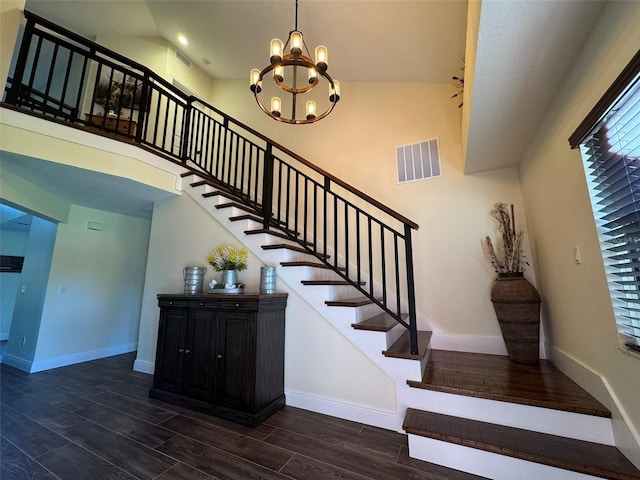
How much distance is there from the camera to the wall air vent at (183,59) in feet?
17.1

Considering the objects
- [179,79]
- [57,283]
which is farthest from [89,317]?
[179,79]

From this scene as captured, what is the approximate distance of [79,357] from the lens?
3783 mm

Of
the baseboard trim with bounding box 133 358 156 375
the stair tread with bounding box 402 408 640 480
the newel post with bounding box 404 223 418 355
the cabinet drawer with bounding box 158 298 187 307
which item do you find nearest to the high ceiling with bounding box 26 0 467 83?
the newel post with bounding box 404 223 418 355

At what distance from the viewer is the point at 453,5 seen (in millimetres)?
2494

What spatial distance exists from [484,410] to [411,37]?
360cm

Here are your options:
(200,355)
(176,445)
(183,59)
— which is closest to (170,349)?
(200,355)

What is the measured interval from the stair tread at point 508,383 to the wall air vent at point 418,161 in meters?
2.15

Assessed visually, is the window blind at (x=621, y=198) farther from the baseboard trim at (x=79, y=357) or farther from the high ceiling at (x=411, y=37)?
the baseboard trim at (x=79, y=357)

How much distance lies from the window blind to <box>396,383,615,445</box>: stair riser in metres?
0.56

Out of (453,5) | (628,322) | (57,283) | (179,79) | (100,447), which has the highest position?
(179,79)

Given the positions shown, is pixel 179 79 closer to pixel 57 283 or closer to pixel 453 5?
pixel 57 283

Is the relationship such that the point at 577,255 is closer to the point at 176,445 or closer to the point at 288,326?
the point at 288,326

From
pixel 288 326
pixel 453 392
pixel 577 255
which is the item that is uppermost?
pixel 577 255

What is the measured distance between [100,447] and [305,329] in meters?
1.63
